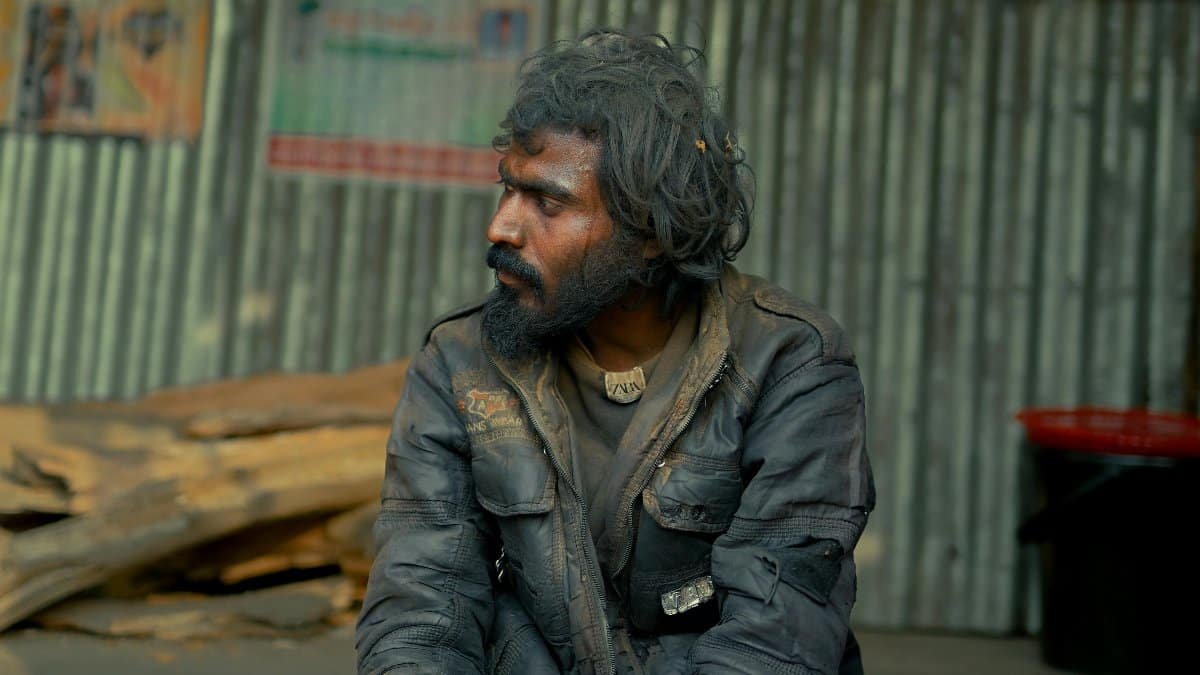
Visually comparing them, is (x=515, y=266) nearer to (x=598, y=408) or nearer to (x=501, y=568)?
(x=598, y=408)

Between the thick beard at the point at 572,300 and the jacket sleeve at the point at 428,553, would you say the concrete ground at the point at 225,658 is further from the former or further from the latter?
the thick beard at the point at 572,300

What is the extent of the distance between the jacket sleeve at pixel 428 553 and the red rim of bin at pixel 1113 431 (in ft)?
9.07

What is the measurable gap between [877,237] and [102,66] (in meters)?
3.21

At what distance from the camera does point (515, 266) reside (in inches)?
109

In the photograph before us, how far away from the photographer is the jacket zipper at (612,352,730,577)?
106 inches

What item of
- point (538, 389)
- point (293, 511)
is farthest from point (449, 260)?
point (538, 389)

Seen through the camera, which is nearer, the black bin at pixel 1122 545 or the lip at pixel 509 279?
the lip at pixel 509 279

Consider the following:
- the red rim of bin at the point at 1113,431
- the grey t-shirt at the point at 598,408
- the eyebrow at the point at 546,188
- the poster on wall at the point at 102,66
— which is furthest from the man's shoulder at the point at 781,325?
the poster on wall at the point at 102,66

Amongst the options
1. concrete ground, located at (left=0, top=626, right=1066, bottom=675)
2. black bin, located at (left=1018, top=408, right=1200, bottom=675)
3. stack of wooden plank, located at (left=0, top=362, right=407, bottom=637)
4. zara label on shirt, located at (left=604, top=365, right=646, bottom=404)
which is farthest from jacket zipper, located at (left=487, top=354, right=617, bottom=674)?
black bin, located at (left=1018, top=408, right=1200, bottom=675)

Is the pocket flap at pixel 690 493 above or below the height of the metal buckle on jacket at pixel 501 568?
above

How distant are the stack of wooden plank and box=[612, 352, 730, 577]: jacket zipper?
2315 millimetres

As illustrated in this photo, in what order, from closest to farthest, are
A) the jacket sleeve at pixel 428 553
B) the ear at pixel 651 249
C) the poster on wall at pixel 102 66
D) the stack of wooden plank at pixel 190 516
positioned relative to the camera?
the jacket sleeve at pixel 428 553 → the ear at pixel 651 249 → the stack of wooden plank at pixel 190 516 → the poster on wall at pixel 102 66

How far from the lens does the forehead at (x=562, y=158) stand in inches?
108

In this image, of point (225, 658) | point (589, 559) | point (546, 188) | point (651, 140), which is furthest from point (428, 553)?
point (225, 658)
